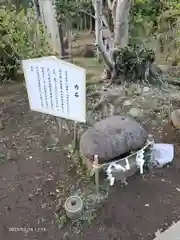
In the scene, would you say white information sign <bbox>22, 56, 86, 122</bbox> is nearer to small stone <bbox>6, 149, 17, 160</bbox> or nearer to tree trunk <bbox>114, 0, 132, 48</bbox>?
small stone <bbox>6, 149, 17, 160</bbox>

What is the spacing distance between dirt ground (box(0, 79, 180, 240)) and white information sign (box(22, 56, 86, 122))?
0.74m

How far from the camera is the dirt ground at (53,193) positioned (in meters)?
2.87

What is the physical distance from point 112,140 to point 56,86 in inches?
32.3

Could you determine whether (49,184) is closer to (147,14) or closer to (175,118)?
(175,118)

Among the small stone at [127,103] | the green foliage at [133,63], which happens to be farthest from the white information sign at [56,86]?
the green foliage at [133,63]

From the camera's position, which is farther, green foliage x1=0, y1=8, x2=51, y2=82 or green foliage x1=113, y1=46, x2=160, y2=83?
green foliage x1=0, y1=8, x2=51, y2=82

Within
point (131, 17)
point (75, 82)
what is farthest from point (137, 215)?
point (131, 17)

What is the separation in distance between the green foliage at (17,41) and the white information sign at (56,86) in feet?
6.35

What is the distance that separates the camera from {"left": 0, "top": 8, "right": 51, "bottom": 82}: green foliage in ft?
16.5

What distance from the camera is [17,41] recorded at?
511 centimetres

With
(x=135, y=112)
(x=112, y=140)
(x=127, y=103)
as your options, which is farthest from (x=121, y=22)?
(x=112, y=140)

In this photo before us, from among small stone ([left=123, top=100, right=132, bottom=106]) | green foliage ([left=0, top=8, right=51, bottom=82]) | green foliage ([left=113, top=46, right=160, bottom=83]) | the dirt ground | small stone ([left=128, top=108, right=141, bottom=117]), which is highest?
green foliage ([left=0, top=8, right=51, bottom=82])

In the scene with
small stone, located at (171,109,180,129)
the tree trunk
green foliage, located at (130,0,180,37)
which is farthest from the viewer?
green foliage, located at (130,0,180,37)

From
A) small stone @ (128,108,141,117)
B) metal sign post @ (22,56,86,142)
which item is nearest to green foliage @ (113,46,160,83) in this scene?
small stone @ (128,108,141,117)
